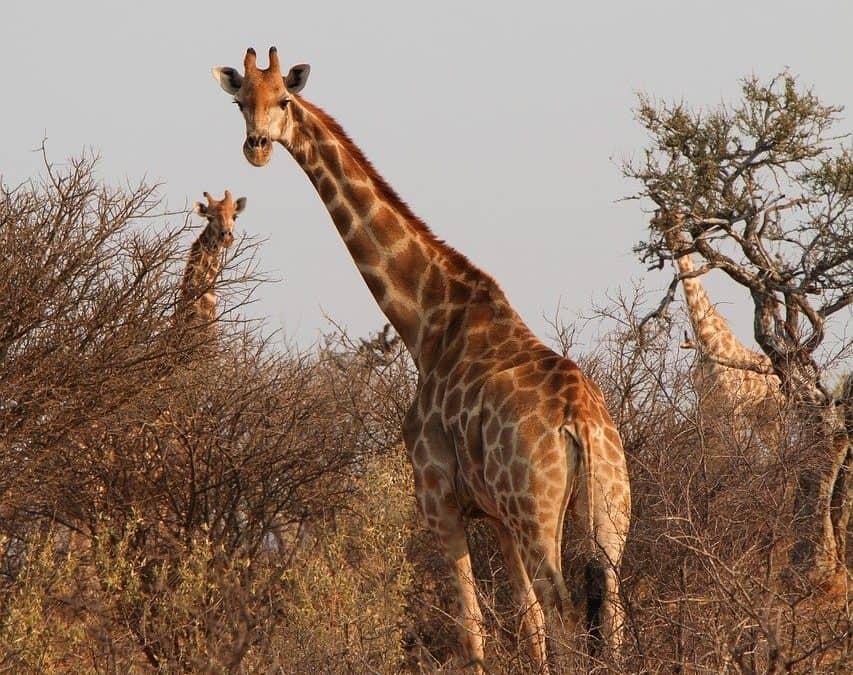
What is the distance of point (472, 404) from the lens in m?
6.87

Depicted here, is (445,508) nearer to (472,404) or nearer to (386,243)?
(472,404)

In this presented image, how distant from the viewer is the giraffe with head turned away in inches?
249

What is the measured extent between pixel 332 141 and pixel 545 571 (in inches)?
116

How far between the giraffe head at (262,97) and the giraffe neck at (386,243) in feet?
0.38

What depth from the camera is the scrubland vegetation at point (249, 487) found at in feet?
21.4

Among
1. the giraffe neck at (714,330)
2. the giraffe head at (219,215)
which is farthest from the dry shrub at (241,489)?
the giraffe neck at (714,330)

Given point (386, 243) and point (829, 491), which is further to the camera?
point (829, 491)

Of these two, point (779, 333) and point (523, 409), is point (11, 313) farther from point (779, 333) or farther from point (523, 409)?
point (779, 333)

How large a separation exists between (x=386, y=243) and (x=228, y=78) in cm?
128

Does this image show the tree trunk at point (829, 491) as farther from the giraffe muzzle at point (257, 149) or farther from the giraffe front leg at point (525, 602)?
the giraffe muzzle at point (257, 149)

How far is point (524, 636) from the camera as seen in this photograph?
20.8 ft

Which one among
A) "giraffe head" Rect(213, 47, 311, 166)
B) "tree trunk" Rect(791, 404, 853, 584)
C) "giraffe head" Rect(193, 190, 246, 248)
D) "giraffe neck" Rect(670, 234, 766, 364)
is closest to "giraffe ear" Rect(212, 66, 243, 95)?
"giraffe head" Rect(213, 47, 311, 166)

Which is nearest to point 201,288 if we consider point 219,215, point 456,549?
point 456,549

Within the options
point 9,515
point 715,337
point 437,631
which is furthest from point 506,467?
point 715,337
